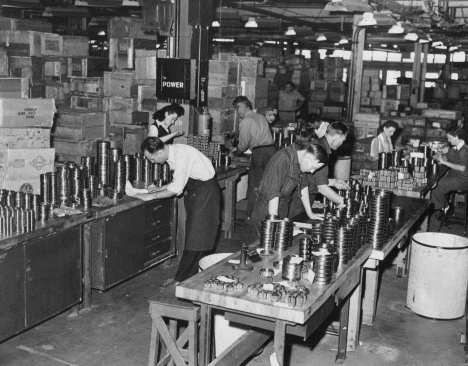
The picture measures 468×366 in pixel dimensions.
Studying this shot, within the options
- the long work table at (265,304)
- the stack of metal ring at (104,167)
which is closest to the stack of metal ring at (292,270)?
the long work table at (265,304)

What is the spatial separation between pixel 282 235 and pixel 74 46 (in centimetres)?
891

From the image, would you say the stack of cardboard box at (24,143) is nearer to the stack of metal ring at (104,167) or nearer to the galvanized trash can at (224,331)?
the stack of metal ring at (104,167)

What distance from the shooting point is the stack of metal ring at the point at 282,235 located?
4.76 m

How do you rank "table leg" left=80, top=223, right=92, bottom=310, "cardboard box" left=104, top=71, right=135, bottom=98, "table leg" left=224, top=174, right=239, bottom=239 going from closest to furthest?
"table leg" left=80, top=223, right=92, bottom=310 → "table leg" left=224, top=174, right=239, bottom=239 → "cardboard box" left=104, top=71, right=135, bottom=98

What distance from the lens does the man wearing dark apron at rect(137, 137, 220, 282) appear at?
5836 millimetres

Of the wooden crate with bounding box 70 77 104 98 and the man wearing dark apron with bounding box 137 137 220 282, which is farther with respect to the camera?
the wooden crate with bounding box 70 77 104 98

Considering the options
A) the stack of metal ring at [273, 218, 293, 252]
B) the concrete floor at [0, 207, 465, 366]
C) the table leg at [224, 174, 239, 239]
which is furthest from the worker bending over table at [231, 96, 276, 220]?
the stack of metal ring at [273, 218, 293, 252]

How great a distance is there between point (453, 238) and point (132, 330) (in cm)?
352

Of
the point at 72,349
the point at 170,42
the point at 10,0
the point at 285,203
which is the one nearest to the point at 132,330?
→ the point at 72,349

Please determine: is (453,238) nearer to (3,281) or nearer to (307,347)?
(307,347)

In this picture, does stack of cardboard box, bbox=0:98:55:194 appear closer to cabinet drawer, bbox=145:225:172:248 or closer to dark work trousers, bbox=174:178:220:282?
cabinet drawer, bbox=145:225:172:248

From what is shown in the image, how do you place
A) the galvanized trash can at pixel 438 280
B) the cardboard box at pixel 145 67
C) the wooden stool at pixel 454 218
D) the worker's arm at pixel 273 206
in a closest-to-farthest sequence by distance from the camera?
the worker's arm at pixel 273 206
the galvanized trash can at pixel 438 280
the wooden stool at pixel 454 218
the cardboard box at pixel 145 67

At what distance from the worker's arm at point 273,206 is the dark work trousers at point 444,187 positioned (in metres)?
5.25

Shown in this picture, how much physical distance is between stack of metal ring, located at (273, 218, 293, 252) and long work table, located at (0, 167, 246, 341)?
1.88m
